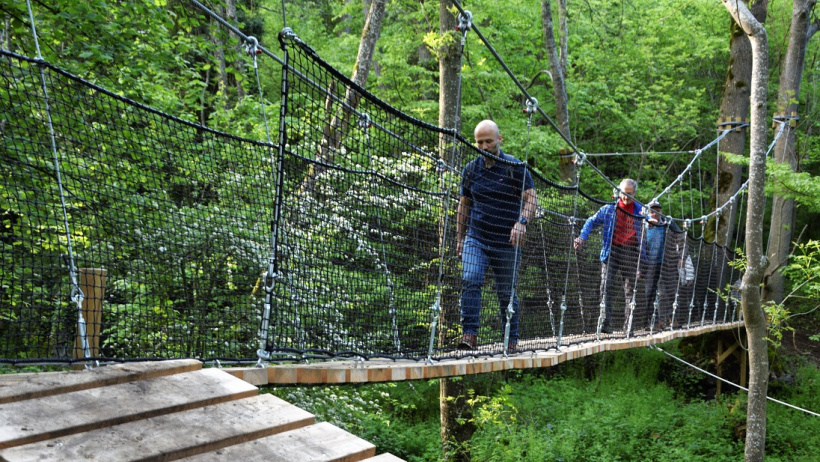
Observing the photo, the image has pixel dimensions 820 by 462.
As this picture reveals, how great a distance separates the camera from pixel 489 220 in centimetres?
354

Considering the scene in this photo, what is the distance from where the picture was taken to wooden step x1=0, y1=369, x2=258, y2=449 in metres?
1.45

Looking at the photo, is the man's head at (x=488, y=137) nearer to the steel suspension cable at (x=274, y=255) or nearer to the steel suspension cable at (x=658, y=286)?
the steel suspension cable at (x=274, y=255)

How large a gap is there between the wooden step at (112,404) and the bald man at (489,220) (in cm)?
170

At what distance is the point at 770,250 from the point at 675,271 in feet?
12.0

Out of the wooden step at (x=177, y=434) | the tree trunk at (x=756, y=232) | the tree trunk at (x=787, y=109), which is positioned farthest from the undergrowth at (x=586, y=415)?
the wooden step at (x=177, y=434)

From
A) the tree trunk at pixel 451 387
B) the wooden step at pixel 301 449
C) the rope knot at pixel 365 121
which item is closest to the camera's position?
the wooden step at pixel 301 449

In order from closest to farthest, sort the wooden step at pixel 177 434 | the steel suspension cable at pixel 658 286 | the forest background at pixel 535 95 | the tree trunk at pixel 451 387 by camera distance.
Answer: the wooden step at pixel 177 434 < the forest background at pixel 535 95 < the steel suspension cable at pixel 658 286 < the tree trunk at pixel 451 387

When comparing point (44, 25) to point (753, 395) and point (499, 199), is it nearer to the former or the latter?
point (499, 199)

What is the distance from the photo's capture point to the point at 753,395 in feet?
18.1

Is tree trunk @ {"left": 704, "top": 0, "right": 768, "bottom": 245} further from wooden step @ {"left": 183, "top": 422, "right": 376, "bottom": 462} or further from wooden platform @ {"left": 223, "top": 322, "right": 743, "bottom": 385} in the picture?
wooden step @ {"left": 183, "top": 422, "right": 376, "bottom": 462}

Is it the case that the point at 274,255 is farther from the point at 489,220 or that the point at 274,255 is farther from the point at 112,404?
the point at 489,220

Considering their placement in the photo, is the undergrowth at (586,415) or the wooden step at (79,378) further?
the undergrowth at (586,415)

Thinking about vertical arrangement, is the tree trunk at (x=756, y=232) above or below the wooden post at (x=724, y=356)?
above

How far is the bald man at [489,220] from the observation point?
11.3ft
